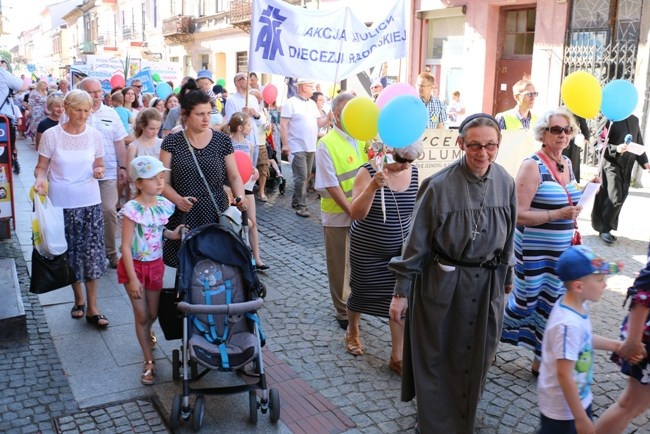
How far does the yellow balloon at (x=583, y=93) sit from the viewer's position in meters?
4.58

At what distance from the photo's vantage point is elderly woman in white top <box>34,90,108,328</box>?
4961mm

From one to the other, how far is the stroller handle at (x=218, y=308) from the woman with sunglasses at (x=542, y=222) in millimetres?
1819

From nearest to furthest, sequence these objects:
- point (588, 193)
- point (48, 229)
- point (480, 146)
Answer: point (480, 146), point (588, 193), point (48, 229)

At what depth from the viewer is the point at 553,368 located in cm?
281

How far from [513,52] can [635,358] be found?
522 inches

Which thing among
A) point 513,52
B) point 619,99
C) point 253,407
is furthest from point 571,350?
point 513,52

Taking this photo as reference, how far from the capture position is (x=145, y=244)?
13.9 ft

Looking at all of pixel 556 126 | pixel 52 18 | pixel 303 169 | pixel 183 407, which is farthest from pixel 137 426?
pixel 52 18

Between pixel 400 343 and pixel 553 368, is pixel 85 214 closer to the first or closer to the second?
pixel 400 343

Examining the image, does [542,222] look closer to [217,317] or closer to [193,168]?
[217,317]

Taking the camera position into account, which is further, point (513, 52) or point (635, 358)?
point (513, 52)

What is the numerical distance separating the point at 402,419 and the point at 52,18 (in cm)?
9790

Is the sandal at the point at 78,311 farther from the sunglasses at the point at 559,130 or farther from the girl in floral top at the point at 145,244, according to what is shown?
the sunglasses at the point at 559,130

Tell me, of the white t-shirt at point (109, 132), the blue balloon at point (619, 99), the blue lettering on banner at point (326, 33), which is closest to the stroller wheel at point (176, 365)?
the white t-shirt at point (109, 132)
